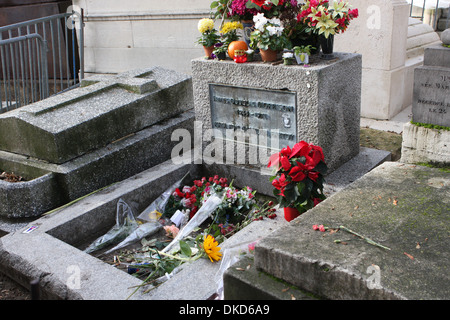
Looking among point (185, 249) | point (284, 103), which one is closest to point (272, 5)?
point (284, 103)

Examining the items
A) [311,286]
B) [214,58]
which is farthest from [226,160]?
[311,286]

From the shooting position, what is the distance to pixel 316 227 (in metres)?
2.85

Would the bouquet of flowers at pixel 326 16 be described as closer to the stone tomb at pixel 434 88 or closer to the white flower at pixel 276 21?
the white flower at pixel 276 21

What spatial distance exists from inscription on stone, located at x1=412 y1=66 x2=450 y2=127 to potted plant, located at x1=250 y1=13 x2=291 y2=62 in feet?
3.88

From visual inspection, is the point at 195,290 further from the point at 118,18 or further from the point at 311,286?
Result: the point at 118,18

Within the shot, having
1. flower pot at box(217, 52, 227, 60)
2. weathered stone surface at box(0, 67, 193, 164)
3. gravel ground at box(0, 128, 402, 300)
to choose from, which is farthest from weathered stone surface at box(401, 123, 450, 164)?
weathered stone surface at box(0, 67, 193, 164)

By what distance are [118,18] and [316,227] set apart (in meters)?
6.50

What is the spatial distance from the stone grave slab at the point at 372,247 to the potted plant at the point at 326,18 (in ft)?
4.95

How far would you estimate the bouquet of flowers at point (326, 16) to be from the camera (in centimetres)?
416

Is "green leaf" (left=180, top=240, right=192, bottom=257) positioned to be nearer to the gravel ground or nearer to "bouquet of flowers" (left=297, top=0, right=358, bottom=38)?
"bouquet of flowers" (left=297, top=0, right=358, bottom=38)

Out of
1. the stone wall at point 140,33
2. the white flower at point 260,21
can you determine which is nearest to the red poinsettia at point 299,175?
the white flower at point 260,21

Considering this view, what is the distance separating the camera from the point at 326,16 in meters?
4.17

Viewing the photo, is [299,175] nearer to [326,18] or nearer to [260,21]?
[326,18]

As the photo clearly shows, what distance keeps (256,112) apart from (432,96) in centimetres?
155
